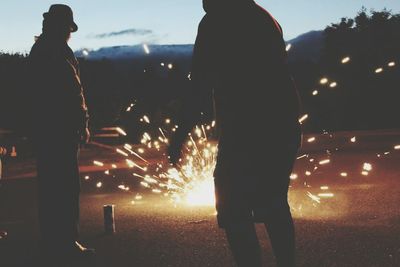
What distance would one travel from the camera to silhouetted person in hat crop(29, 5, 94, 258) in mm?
5391

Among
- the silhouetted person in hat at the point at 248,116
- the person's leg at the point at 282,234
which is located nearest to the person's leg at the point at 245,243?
the silhouetted person in hat at the point at 248,116

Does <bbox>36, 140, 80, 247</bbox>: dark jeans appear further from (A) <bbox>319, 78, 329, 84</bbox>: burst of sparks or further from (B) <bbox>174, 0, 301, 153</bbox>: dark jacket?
(A) <bbox>319, 78, 329, 84</bbox>: burst of sparks

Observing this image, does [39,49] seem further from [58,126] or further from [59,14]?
[58,126]

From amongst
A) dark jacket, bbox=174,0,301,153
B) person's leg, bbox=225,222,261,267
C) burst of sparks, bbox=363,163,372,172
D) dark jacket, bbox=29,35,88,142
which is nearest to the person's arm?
dark jacket, bbox=174,0,301,153

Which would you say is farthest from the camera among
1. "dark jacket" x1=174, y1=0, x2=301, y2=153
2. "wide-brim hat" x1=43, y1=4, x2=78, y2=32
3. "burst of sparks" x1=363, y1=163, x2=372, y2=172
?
"burst of sparks" x1=363, y1=163, x2=372, y2=172

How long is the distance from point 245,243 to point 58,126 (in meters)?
2.64

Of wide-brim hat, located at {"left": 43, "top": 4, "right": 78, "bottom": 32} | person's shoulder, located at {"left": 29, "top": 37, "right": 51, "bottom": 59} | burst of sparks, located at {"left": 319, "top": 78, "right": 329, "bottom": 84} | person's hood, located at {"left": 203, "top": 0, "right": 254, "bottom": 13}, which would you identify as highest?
wide-brim hat, located at {"left": 43, "top": 4, "right": 78, "bottom": 32}

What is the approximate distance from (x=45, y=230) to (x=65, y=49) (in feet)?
5.42

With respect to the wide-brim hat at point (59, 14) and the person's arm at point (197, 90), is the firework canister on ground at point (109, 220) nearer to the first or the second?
the wide-brim hat at point (59, 14)

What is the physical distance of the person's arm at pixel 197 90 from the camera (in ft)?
11.3

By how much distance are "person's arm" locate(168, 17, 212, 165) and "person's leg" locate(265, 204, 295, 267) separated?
65 cm

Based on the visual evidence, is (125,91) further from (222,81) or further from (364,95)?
(222,81)

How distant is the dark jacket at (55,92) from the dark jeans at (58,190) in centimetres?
14

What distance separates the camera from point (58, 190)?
5594mm
